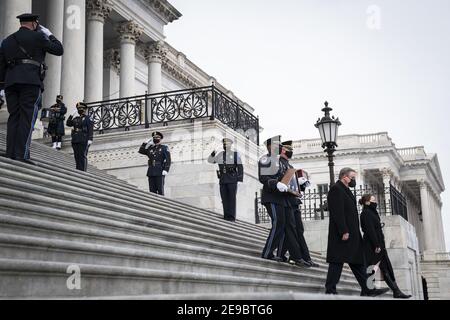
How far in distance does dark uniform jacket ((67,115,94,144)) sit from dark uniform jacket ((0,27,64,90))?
4.55 meters

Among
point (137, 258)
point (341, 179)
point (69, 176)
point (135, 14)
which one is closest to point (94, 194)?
point (69, 176)

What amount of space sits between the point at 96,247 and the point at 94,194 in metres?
3.68

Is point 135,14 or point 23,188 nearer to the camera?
point 23,188

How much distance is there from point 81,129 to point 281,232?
245 inches

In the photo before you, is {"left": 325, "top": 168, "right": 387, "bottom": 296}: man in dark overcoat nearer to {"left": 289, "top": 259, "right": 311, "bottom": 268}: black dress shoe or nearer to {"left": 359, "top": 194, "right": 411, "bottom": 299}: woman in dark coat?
{"left": 359, "top": 194, "right": 411, "bottom": 299}: woman in dark coat

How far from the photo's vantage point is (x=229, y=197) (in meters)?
13.3

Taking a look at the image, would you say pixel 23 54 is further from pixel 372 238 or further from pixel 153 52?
pixel 153 52

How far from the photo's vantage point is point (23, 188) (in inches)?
307

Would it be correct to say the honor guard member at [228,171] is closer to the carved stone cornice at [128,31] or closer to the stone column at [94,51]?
the stone column at [94,51]

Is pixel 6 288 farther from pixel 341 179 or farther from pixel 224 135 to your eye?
pixel 224 135

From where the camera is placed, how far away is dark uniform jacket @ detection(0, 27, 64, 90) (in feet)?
28.4

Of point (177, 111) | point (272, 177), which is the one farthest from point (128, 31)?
point (272, 177)

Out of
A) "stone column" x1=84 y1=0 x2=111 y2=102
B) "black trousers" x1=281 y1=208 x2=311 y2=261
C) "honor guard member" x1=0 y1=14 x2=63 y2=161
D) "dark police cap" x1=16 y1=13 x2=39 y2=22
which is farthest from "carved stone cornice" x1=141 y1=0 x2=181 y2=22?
"black trousers" x1=281 y1=208 x2=311 y2=261
